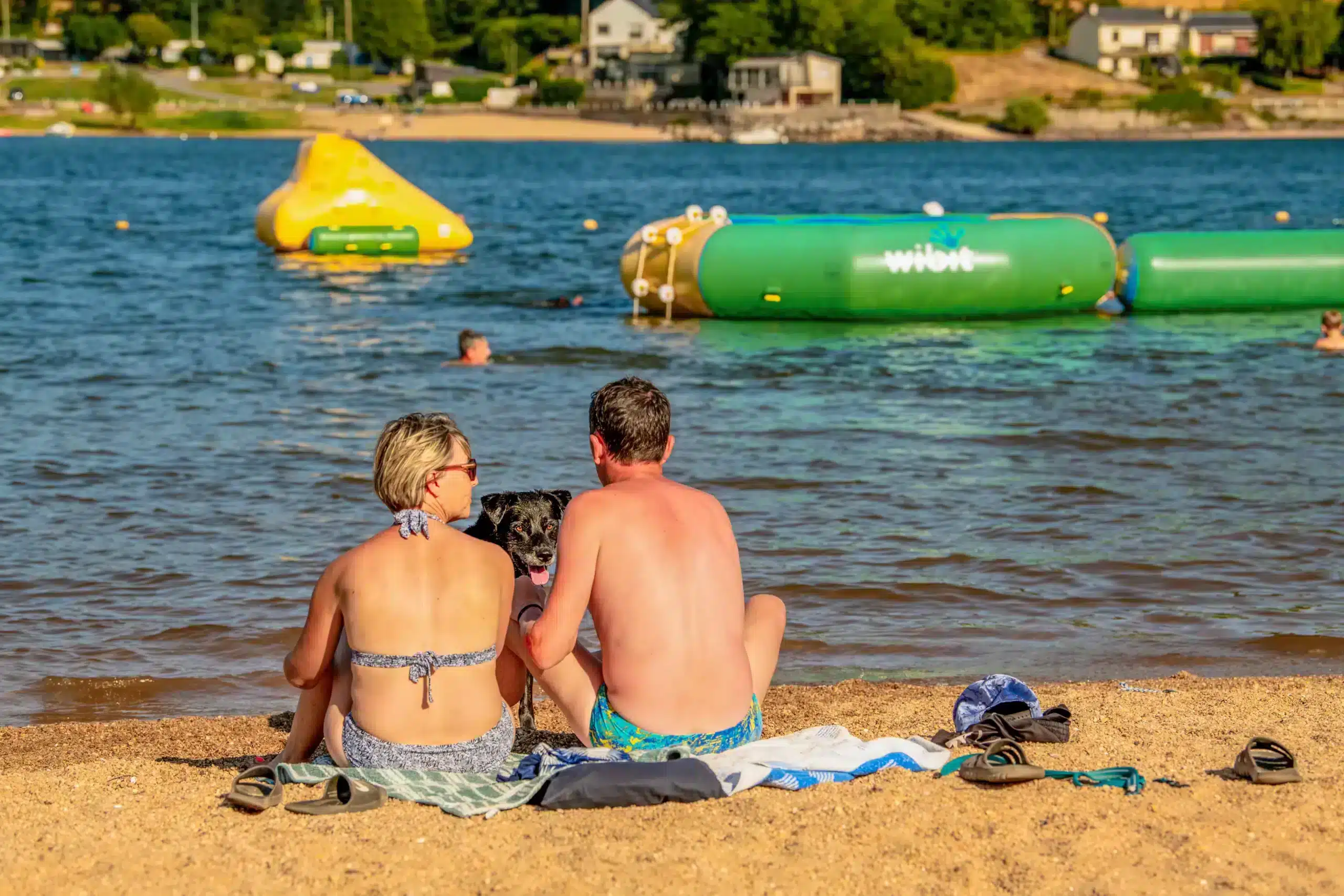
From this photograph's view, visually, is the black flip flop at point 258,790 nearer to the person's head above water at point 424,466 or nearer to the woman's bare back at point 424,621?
the woman's bare back at point 424,621

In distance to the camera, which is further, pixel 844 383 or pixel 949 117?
pixel 949 117

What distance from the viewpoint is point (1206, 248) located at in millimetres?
15891

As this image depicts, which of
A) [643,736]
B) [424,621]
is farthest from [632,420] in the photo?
[643,736]

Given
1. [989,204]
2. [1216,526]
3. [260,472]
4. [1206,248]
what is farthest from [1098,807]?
[989,204]

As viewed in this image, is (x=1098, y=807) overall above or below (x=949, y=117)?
below

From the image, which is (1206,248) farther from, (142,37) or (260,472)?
(142,37)

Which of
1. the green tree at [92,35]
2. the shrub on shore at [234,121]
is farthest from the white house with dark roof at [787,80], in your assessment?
the green tree at [92,35]

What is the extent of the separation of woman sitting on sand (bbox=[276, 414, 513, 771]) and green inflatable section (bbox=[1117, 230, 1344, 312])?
13.0 m

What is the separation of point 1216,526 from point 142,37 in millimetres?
124076

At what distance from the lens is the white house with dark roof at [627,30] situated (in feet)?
375

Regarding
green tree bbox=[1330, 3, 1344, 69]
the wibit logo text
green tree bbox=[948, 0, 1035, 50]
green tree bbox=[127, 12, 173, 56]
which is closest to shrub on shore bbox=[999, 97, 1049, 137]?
green tree bbox=[948, 0, 1035, 50]

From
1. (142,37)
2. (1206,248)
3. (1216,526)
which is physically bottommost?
(1216,526)

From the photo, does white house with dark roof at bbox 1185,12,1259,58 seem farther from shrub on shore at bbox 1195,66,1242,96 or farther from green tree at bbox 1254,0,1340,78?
shrub on shore at bbox 1195,66,1242,96

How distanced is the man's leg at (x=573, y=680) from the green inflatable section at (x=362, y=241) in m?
18.5
